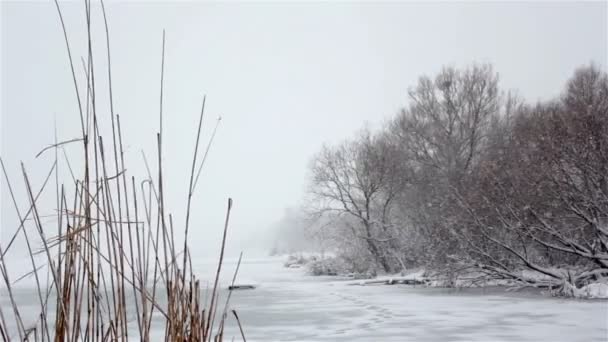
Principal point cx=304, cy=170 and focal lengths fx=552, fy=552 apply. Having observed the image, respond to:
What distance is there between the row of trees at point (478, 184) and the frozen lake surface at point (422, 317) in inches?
46.1

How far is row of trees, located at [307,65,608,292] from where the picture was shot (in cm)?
903

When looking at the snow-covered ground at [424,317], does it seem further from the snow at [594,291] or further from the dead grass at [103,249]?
the dead grass at [103,249]

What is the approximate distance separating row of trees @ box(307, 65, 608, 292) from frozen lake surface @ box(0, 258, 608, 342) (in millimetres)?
1170

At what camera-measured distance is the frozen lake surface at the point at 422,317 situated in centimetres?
517

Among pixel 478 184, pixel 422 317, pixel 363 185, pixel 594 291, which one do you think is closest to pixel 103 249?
pixel 422 317

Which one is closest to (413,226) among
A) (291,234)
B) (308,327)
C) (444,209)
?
(444,209)

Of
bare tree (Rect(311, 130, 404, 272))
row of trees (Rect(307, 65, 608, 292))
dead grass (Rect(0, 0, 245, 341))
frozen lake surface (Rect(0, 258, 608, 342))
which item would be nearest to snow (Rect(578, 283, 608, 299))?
row of trees (Rect(307, 65, 608, 292))

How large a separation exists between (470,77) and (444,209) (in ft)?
19.0

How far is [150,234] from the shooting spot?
1306 millimetres

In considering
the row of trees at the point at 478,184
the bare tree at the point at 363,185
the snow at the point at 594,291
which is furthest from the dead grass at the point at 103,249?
the bare tree at the point at 363,185

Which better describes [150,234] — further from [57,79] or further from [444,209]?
[444,209]

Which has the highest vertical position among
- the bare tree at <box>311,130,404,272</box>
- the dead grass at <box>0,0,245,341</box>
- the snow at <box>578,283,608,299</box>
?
the bare tree at <box>311,130,404,272</box>

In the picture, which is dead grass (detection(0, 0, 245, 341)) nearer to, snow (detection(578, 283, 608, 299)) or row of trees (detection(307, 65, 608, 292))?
snow (detection(578, 283, 608, 299))

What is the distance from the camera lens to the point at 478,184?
10297 mm
